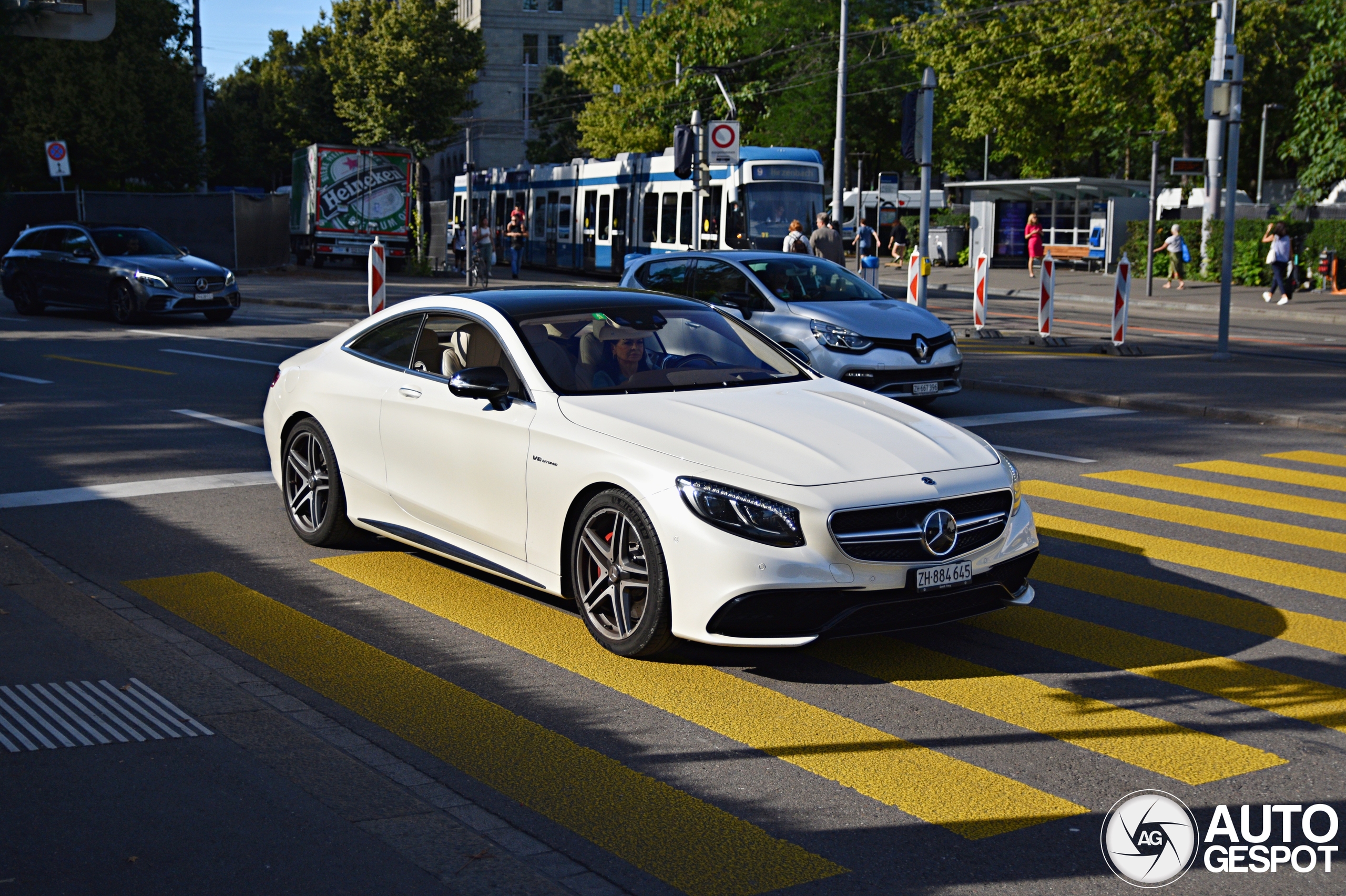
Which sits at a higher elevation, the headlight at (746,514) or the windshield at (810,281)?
the windshield at (810,281)

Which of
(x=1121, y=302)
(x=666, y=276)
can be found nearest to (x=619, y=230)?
(x=1121, y=302)

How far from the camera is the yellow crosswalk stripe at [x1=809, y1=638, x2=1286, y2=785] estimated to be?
4805 millimetres

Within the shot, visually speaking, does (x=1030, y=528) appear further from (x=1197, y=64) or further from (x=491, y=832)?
(x=1197, y=64)

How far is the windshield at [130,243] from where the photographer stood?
24172 mm

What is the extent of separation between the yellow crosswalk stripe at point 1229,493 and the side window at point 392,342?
5274 mm

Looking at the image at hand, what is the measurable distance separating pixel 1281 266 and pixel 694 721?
2968cm

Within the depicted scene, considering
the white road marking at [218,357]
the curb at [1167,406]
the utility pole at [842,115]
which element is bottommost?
the white road marking at [218,357]

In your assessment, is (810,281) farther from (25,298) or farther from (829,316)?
(25,298)

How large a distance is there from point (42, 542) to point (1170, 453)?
8.28 metres

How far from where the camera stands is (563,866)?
3.93 m

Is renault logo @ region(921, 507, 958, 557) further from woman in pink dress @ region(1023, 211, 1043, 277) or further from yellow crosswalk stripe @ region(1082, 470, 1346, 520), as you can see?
woman in pink dress @ region(1023, 211, 1043, 277)

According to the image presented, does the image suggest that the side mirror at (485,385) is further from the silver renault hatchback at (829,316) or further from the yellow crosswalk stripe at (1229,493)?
the silver renault hatchback at (829,316)

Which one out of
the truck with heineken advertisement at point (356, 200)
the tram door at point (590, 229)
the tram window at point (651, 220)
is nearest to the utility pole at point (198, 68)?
the truck with heineken advertisement at point (356, 200)

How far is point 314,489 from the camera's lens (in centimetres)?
788
